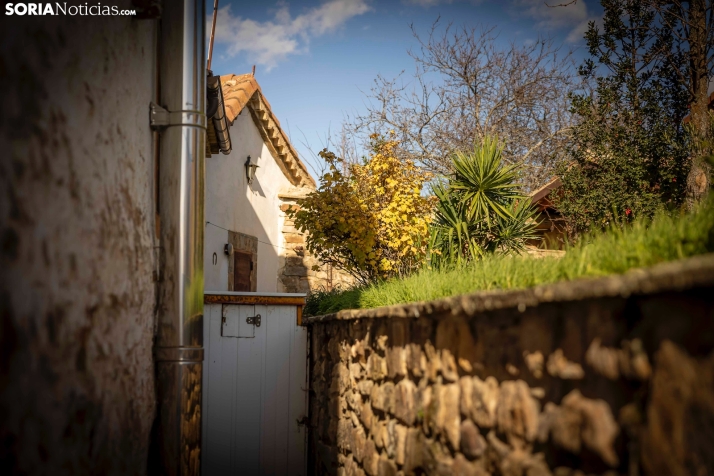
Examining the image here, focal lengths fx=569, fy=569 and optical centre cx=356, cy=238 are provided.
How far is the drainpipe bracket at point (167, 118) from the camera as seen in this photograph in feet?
8.27

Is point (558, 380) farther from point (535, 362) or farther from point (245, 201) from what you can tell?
point (245, 201)

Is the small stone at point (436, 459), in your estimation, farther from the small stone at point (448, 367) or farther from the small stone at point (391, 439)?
the small stone at point (391, 439)

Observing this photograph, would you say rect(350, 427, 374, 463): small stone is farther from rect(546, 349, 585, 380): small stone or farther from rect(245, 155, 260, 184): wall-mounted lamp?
rect(245, 155, 260, 184): wall-mounted lamp

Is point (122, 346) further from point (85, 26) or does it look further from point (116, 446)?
point (85, 26)

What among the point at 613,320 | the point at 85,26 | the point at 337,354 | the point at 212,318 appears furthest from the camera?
the point at 212,318

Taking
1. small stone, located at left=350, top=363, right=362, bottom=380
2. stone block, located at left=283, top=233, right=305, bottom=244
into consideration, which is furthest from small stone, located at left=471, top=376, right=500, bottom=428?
stone block, located at left=283, top=233, right=305, bottom=244

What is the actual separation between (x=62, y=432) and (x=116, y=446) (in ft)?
1.33

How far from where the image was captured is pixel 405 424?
274 centimetres

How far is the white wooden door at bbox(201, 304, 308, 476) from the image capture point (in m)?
5.63

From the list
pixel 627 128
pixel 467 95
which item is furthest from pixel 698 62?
pixel 467 95

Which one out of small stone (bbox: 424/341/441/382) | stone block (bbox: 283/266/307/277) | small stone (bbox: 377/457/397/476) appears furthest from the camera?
stone block (bbox: 283/266/307/277)

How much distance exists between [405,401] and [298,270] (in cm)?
902

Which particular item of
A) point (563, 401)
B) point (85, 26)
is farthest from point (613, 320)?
point (85, 26)

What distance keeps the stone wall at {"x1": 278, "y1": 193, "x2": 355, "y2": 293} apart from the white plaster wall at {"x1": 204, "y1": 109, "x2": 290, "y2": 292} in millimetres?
147
